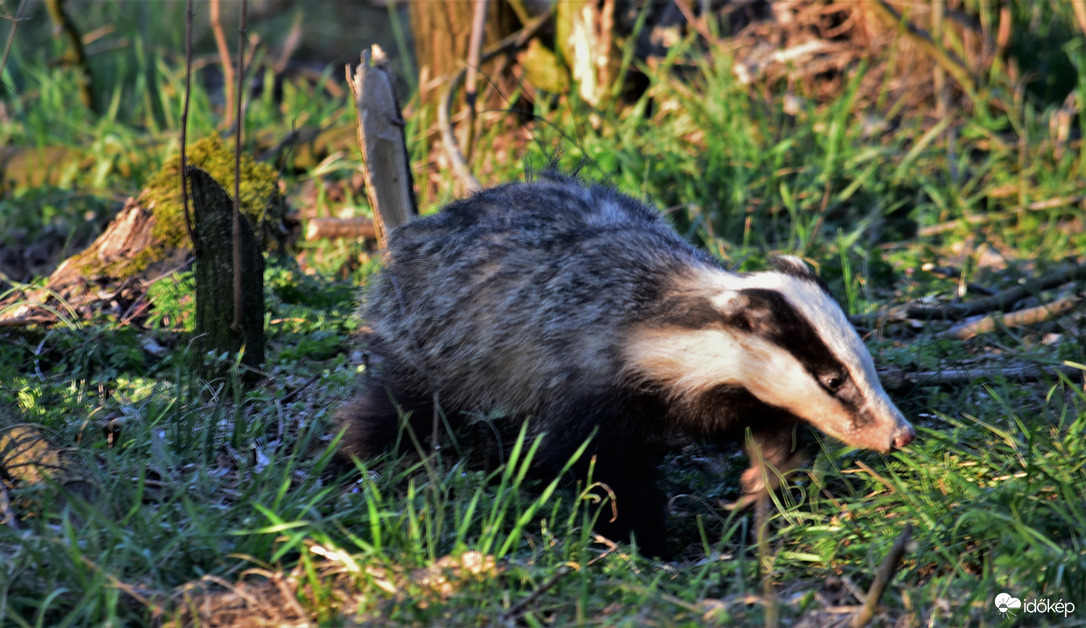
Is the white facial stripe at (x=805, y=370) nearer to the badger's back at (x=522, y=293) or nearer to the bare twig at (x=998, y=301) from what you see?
the badger's back at (x=522, y=293)

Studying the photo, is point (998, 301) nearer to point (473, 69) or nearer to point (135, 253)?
point (473, 69)

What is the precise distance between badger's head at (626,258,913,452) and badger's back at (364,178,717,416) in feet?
0.38

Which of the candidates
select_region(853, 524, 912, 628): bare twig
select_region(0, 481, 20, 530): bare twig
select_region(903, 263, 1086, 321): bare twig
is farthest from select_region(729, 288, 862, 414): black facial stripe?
select_region(0, 481, 20, 530): bare twig

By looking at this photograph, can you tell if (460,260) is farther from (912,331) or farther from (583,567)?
(912,331)

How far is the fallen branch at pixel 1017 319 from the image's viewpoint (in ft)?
14.4

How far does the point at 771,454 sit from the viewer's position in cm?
355

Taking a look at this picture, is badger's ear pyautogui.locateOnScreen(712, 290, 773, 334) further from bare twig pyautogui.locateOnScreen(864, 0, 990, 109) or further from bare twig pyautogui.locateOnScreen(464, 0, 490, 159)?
bare twig pyautogui.locateOnScreen(864, 0, 990, 109)

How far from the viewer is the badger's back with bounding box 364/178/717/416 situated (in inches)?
135

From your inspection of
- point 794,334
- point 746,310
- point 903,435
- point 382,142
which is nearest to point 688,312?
point 746,310

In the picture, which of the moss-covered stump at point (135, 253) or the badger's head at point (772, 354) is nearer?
the badger's head at point (772, 354)

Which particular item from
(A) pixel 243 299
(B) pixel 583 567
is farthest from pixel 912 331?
(A) pixel 243 299

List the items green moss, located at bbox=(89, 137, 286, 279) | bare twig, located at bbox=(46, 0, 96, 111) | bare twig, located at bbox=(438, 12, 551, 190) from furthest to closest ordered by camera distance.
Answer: bare twig, located at bbox=(46, 0, 96, 111)
bare twig, located at bbox=(438, 12, 551, 190)
green moss, located at bbox=(89, 137, 286, 279)

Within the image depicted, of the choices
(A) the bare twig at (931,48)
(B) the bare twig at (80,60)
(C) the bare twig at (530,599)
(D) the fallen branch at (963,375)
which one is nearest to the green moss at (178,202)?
(C) the bare twig at (530,599)

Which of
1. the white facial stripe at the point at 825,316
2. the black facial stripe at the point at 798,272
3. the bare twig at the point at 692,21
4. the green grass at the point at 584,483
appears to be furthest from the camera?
the bare twig at the point at 692,21
